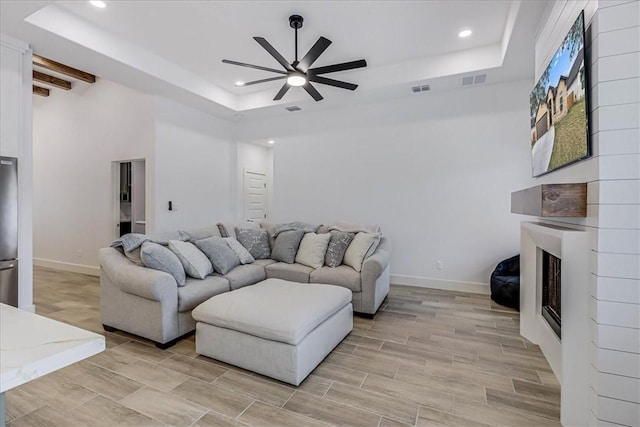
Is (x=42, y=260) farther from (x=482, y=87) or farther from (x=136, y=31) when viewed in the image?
(x=482, y=87)

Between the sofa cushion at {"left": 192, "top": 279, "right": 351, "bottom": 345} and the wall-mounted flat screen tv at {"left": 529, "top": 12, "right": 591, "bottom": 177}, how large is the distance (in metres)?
1.92

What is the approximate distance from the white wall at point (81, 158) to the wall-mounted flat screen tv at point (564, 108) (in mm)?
4934

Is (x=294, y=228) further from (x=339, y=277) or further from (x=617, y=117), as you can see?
(x=617, y=117)

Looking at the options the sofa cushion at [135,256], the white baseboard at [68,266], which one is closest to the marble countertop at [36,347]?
the sofa cushion at [135,256]

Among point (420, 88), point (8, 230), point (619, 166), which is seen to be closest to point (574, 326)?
point (619, 166)

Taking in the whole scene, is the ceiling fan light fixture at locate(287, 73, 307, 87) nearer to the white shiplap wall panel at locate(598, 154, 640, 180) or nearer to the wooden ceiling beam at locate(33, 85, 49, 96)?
the white shiplap wall panel at locate(598, 154, 640, 180)

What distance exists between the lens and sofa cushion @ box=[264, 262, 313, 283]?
3.81 metres

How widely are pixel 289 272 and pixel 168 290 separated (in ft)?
4.89

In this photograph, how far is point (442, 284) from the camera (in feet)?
15.3

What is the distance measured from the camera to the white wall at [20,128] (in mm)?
3197

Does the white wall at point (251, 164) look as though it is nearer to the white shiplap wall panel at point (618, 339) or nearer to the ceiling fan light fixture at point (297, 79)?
the ceiling fan light fixture at point (297, 79)

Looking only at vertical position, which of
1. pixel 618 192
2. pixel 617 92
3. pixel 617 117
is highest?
pixel 617 92

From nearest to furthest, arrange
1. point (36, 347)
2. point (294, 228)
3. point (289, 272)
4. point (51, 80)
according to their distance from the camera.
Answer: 1. point (36, 347)
2. point (289, 272)
3. point (294, 228)
4. point (51, 80)

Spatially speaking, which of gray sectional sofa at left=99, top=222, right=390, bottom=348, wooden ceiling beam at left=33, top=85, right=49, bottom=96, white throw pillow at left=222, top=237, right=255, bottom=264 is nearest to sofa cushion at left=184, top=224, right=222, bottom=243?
white throw pillow at left=222, top=237, right=255, bottom=264
